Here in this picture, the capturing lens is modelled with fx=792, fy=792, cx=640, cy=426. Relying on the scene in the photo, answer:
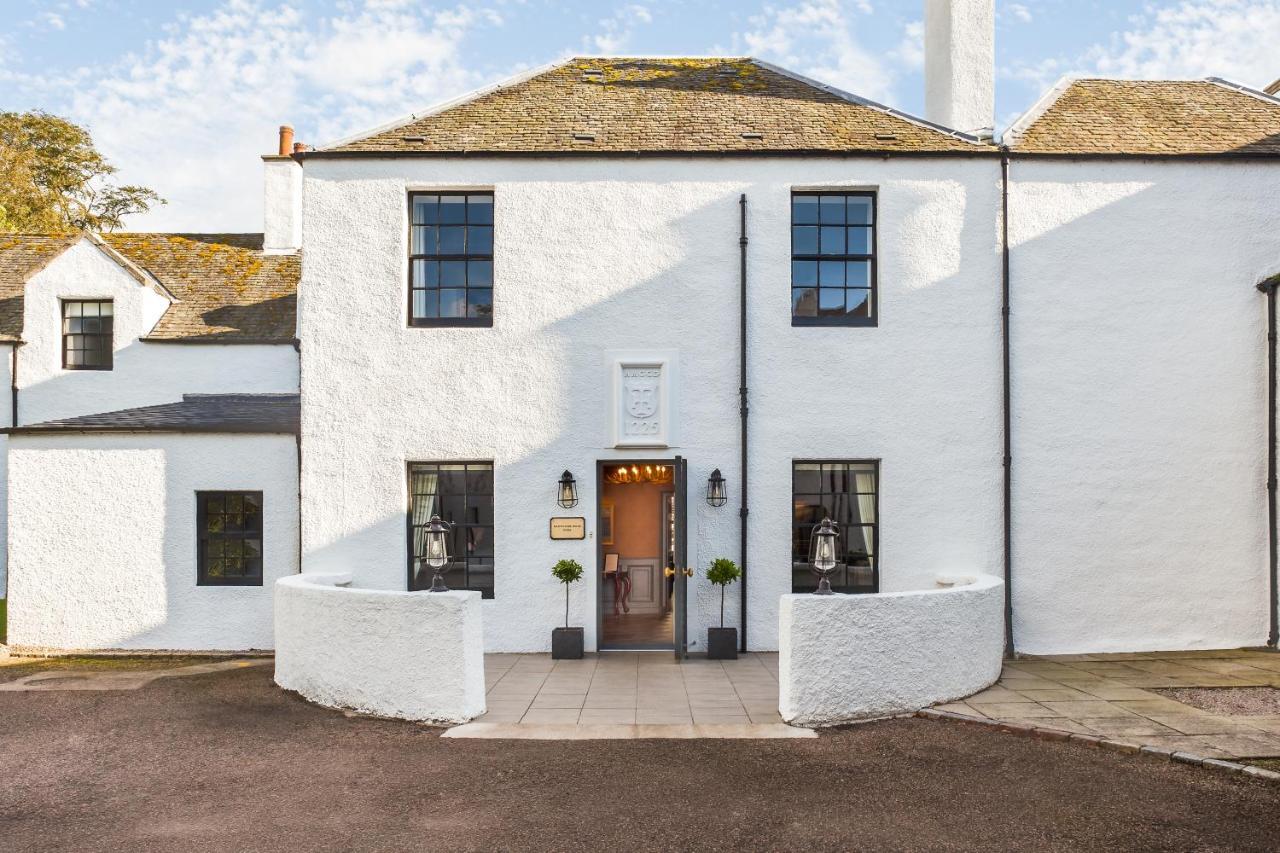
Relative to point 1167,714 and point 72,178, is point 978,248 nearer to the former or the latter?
point 1167,714

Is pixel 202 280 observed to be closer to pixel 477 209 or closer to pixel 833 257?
pixel 477 209

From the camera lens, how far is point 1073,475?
10250 millimetres

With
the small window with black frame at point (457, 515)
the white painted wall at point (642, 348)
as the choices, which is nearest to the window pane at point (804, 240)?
the white painted wall at point (642, 348)

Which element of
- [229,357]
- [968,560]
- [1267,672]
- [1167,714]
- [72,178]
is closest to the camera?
[1167,714]

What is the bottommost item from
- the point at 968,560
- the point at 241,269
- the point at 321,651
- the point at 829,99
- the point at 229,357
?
the point at 321,651

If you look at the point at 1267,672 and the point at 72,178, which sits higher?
the point at 72,178

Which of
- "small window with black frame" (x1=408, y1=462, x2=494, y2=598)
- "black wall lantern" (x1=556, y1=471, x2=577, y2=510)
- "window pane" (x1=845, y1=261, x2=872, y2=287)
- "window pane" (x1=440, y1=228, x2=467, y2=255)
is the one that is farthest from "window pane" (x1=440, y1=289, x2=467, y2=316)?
"window pane" (x1=845, y1=261, x2=872, y2=287)

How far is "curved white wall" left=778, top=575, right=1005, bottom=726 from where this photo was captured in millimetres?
7465

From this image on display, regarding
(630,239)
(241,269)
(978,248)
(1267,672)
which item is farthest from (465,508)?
(241,269)

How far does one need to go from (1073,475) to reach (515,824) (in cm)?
832

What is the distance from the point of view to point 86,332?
53.0ft

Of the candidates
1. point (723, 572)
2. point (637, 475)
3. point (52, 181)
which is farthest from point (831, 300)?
point (52, 181)

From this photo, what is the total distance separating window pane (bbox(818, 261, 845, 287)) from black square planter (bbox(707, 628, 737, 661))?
4.68 m

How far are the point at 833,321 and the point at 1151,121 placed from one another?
218 inches
